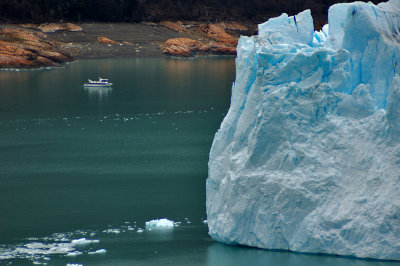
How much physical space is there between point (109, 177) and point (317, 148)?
27.5 ft

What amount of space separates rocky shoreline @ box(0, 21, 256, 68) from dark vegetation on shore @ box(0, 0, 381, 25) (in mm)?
1769

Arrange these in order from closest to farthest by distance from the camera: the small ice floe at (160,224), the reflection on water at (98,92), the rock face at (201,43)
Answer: the small ice floe at (160,224)
the reflection on water at (98,92)
the rock face at (201,43)

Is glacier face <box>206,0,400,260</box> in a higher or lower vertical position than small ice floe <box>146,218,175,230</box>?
higher

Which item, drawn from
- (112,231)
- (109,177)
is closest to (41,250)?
(112,231)

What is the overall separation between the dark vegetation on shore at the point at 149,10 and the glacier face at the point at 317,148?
62193mm

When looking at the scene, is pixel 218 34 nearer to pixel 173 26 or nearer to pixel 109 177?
pixel 173 26

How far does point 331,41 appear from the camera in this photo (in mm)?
12516

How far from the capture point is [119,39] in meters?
70.3

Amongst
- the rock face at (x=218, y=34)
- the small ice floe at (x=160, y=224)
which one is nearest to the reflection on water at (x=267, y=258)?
the small ice floe at (x=160, y=224)

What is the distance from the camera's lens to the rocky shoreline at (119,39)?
59250 mm

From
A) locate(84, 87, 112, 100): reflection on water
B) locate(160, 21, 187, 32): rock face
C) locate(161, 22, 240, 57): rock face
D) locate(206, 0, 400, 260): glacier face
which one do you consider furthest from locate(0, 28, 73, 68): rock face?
locate(206, 0, 400, 260): glacier face

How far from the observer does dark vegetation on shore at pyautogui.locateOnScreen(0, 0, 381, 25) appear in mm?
72312

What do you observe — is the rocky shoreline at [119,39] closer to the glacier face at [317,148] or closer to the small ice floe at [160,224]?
the small ice floe at [160,224]

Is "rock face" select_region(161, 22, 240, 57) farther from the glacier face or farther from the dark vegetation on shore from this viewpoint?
the glacier face
